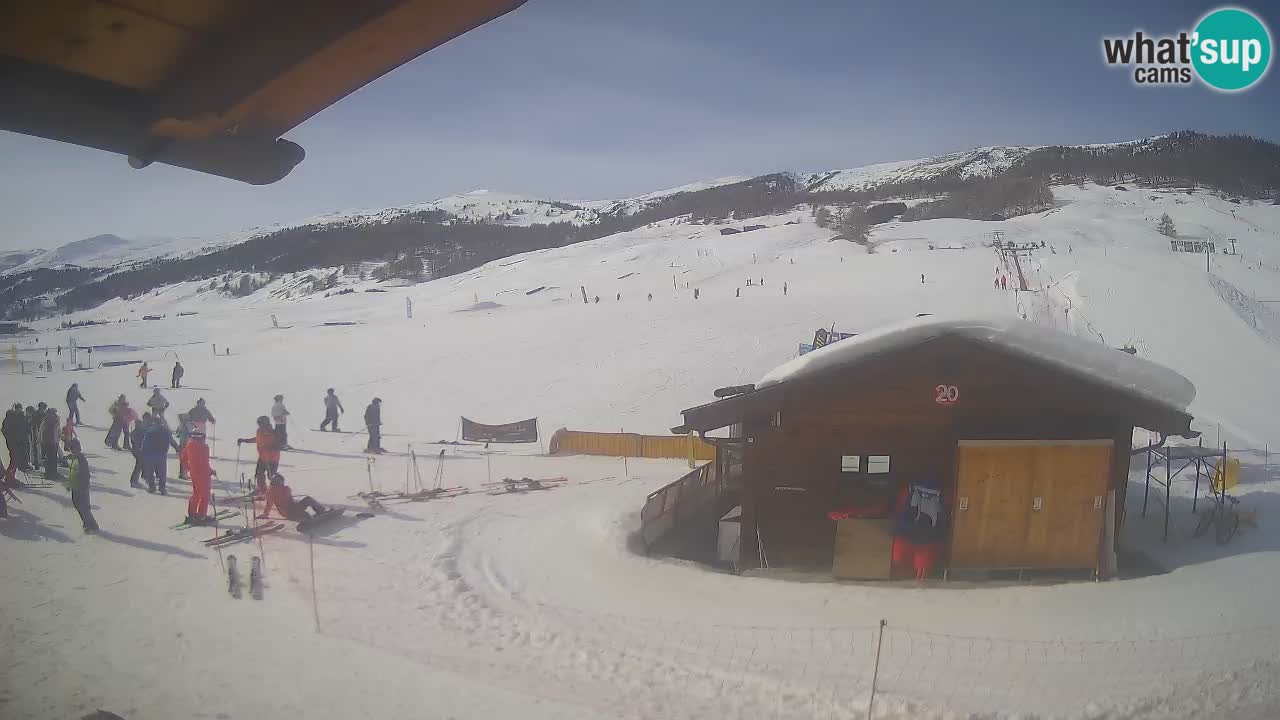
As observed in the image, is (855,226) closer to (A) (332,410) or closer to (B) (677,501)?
(A) (332,410)

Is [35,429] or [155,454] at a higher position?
[35,429]

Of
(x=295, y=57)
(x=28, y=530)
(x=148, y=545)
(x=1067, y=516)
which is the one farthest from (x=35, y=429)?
(x=1067, y=516)

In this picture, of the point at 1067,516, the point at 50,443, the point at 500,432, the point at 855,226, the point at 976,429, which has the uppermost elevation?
the point at 855,226

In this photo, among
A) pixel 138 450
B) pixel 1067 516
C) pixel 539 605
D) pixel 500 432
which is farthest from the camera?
pixel 500 432

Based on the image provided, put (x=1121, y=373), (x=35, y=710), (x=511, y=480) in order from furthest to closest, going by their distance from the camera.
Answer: (x=511, y=480)
(x=1121, y=373)
(x=35, y=710)

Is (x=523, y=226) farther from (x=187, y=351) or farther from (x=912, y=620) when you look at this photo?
(x=912, y=620)

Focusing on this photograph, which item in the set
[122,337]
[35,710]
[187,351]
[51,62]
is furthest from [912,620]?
[122,337]

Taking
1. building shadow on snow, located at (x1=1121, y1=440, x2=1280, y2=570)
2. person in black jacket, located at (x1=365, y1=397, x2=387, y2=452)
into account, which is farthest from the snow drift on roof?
person in black jacket, located at (x1=365, y1=397, x2=387, y2=452)

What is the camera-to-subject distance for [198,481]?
11523mm

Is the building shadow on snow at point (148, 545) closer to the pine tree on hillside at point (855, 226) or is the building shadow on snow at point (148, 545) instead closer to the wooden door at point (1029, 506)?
the wooden door at point (1029, 506)

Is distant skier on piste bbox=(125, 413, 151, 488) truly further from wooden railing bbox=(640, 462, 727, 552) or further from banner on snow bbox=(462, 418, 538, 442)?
wooden railing bbox=(640, 462, 727, 552)

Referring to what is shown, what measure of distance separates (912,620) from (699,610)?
247 centimetres

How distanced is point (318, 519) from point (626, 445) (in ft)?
31.1

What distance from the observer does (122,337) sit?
122ft
